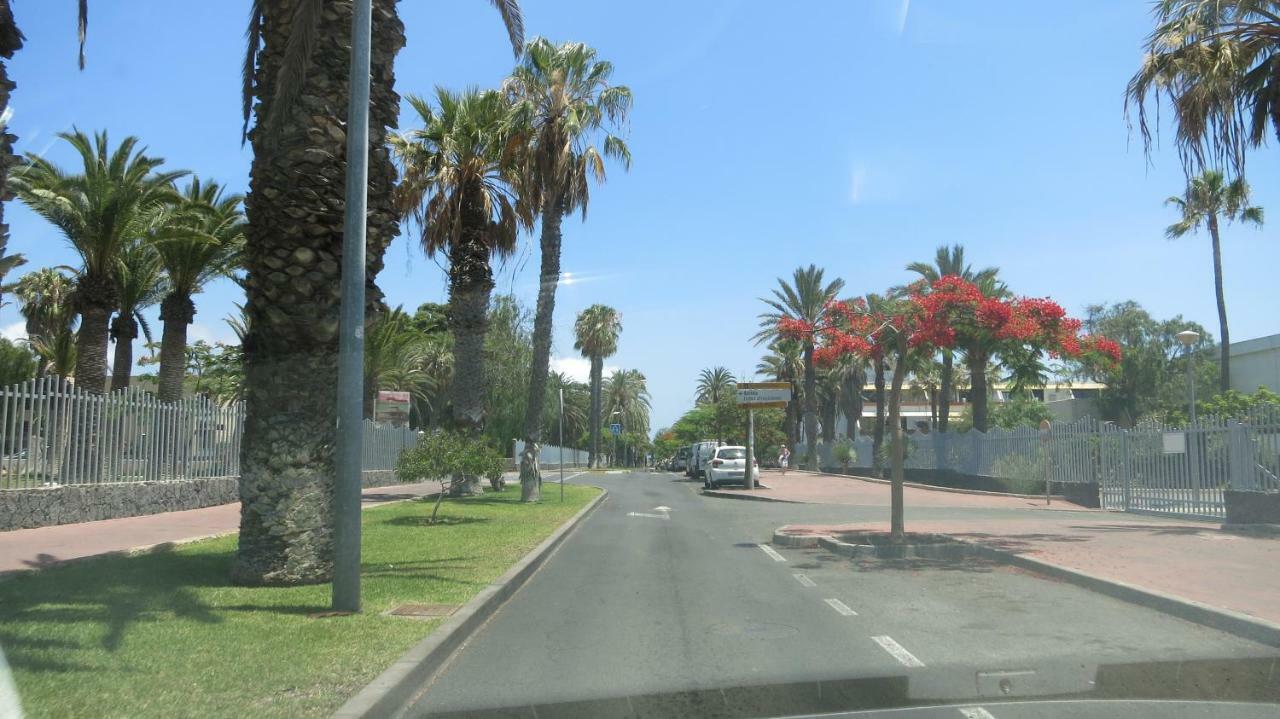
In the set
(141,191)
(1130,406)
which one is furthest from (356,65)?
(1130,406)

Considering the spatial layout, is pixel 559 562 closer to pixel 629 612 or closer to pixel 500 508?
pixel 629 612

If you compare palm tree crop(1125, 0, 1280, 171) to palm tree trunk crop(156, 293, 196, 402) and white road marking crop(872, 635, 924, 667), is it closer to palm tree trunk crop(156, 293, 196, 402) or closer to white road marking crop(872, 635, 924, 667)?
white road marking crop(872, 635, 924, 667)

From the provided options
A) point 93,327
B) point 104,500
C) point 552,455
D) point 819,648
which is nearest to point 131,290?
point 93,327

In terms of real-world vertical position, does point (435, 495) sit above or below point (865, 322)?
below

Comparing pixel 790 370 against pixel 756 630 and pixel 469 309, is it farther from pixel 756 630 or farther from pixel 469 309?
pixel 756 630

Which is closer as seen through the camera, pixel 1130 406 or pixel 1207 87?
pixel 1207 87

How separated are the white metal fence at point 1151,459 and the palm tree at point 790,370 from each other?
→ 26.6 meters

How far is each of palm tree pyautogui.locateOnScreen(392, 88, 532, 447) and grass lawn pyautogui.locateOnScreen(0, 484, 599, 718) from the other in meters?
13.2

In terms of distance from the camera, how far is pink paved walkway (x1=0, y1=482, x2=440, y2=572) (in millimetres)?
11610

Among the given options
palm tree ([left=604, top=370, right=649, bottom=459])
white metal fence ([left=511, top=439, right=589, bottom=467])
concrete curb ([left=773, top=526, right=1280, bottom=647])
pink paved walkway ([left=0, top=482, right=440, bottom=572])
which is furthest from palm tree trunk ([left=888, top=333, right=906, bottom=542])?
palm tree ([left=604, top=370, right=649, bottom=459])

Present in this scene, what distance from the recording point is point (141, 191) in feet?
74.0

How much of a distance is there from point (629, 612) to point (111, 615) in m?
4.72

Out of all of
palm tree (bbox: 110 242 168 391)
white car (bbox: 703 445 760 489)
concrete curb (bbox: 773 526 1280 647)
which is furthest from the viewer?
white car (bbox: 703 445 760 489)

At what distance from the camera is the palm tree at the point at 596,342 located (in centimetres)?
7262
